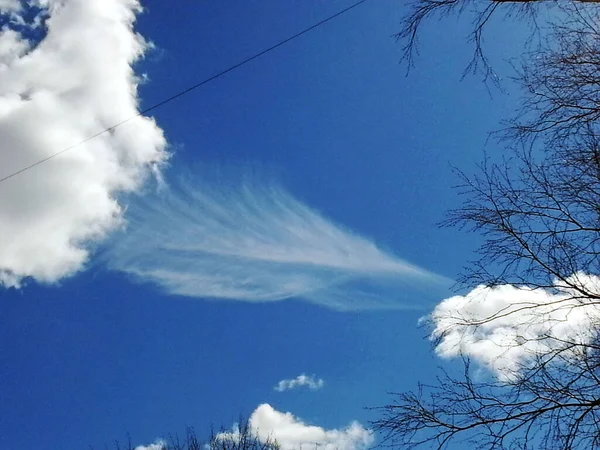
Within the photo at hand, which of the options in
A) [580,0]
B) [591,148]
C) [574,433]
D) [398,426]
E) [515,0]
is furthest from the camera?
[515,0]

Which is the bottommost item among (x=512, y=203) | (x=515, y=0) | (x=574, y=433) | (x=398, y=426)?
(x=574, y=433)

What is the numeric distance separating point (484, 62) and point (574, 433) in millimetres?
3334

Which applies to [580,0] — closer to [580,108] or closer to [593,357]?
[580,108]

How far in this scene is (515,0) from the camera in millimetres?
4977

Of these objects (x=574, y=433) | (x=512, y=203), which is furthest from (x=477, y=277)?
(x=574, y=433)

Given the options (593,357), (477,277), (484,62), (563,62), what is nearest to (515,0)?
(484,62)

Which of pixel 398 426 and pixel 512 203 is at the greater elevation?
pixel 512 203

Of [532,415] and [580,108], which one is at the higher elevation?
[580,108]

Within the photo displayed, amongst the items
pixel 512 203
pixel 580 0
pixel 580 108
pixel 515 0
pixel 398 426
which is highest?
pixel 515 0

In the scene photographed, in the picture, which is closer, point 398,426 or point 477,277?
point 398,426

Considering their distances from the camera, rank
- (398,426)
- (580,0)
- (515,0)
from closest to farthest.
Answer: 1. (398,426)
2. (580,0)
3. (515,0)

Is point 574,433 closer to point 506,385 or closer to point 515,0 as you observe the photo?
point 506,385

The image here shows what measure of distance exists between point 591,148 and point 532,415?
6.64ft

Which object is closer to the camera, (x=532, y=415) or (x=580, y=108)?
(x=532, y=415)
